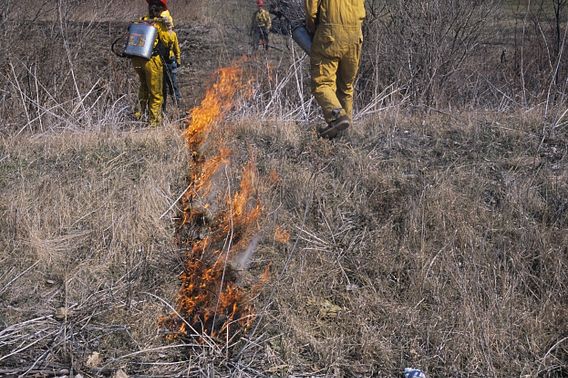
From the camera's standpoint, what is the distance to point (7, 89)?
8.52 meters

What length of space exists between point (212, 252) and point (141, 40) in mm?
3766

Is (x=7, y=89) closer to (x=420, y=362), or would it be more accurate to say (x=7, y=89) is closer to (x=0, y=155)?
(x=0, y=155)

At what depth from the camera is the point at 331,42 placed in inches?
221

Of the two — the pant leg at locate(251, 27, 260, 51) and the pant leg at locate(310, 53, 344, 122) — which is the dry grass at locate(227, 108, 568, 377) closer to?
the pant leg at locate(310, 53, 344, 122)

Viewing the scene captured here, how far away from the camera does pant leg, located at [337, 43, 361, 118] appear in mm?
5773

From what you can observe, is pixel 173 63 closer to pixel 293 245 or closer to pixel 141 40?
pixel 141 40

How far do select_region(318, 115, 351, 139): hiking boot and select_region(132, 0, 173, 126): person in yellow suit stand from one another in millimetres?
2191

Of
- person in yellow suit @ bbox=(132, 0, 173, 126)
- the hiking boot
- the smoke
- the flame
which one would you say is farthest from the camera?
person in yellow suit @ bbox=(132, 0, 173, 126)

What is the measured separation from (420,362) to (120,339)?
63.2 inches

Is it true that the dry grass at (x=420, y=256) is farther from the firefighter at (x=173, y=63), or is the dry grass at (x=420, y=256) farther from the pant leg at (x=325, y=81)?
the firefighter at (x=173, y=63)

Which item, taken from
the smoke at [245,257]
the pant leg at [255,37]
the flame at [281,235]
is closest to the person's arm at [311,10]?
the flame at [281,235]

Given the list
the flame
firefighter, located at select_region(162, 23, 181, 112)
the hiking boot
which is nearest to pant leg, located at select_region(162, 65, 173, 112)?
firefighter, located at select_region(162, 23, 181, 112)

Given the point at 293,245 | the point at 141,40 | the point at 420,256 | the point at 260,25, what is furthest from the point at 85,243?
the point at 260,25

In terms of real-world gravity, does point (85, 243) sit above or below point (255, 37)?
below
